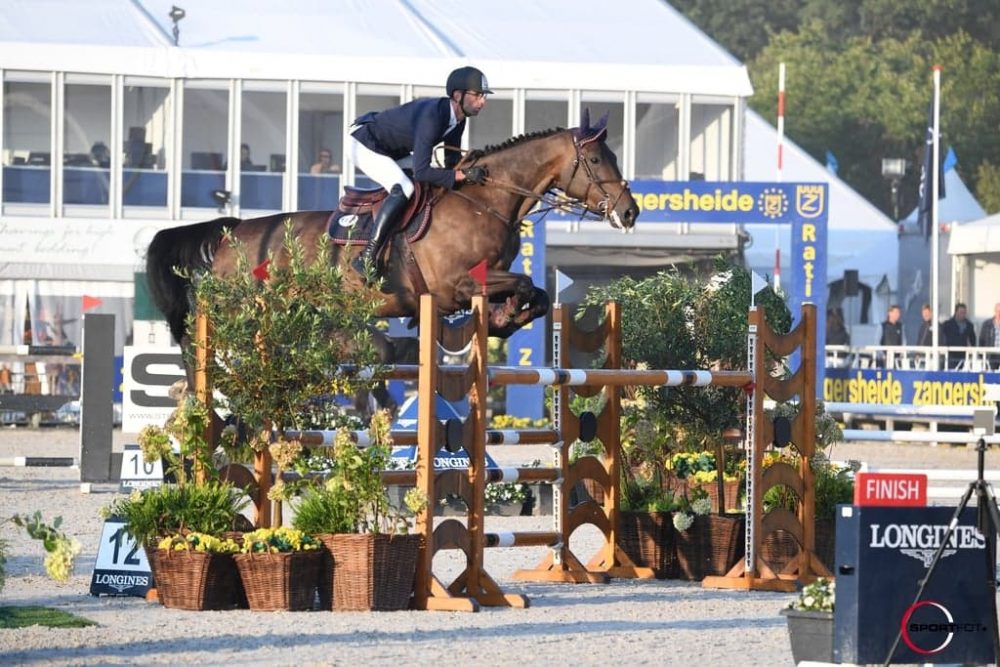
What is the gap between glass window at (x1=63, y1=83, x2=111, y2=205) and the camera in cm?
2328

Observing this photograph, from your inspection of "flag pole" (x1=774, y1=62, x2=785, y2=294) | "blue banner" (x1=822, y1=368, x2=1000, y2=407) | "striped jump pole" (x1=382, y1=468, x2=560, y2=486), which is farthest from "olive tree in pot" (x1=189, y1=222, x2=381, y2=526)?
"flag pole" (x1=774, y1=62, x2=785, y2=294)

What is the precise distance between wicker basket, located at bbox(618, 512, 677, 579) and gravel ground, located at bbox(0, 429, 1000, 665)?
4.9 inches

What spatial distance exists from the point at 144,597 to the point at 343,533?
92 centimetres

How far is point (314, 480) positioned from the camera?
7.24 metres

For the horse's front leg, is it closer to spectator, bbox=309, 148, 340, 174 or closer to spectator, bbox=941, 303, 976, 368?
spectator, bbox=941, 303, 976, 368

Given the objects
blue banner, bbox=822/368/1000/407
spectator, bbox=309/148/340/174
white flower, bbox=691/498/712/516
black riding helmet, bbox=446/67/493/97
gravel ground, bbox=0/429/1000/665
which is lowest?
gravel ground, bbox=0/429/1000/665

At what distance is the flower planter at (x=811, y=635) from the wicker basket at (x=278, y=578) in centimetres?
199

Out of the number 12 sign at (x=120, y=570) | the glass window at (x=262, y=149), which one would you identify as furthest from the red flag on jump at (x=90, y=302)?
the number 12 sign at (x=120, y=570)

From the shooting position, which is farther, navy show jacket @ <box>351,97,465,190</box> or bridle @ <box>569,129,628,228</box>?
bridle @ <box>569,129,628,228</box>

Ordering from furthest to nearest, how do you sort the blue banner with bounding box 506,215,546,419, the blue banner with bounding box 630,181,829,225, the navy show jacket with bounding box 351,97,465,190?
the blue banner with bounding box 630,181,829,225 < the blue banner with bounding box 506,215,546,419 < the navy show jacket with bounding box 351,97,465,190

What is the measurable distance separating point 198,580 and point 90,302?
50.9 ft

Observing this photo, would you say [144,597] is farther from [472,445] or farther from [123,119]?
[123,119]

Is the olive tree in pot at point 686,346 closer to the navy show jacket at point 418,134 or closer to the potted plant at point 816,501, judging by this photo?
the potted plant at point 816,501

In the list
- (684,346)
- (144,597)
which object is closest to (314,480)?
(144,597)
